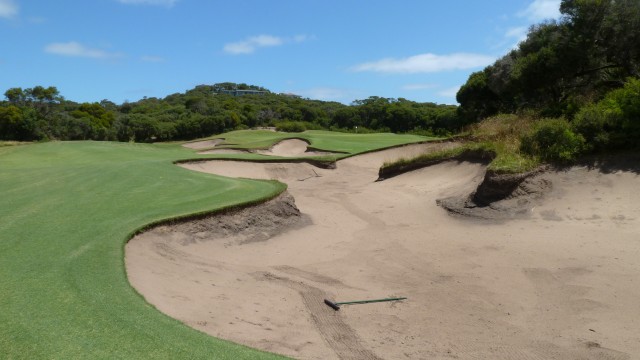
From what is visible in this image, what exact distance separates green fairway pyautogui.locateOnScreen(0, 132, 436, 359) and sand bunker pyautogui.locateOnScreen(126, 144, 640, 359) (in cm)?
58

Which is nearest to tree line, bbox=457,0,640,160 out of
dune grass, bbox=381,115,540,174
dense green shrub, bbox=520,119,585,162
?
dense green shrub, bbox=520,119,585,162

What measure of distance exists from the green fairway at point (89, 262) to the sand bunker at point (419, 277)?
58 cm

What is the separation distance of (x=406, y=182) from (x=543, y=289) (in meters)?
9.19

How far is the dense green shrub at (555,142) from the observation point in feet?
38.8

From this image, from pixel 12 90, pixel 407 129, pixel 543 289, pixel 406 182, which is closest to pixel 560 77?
pixel 406 182

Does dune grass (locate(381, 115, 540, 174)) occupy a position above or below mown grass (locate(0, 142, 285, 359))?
above

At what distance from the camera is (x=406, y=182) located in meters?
16.8

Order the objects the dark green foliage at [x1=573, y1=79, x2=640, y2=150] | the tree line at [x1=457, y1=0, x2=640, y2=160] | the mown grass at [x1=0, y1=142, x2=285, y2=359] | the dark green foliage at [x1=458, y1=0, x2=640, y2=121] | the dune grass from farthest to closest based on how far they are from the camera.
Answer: the dark green foliage at [x1=458, y1=0, x2=640, y2=121] < the dune grass < the tree line at [x1=457, y1=0, x2=640, y2=160] < the dark green foliage at [x1=573, y1=79, x2=640, y2=150] < the mown grass at [x1=0, y1=142, x2=285, y2=359]

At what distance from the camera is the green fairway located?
4.54 meters

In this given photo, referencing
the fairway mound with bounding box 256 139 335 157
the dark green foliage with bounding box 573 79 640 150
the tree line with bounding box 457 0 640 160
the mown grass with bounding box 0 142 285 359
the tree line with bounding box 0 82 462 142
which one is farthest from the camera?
the tree line with bounding box 0 82 462 142

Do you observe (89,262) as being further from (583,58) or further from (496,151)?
(583,58)

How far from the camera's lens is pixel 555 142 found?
12070 mm

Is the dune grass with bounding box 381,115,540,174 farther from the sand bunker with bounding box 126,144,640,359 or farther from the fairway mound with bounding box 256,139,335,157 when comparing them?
the fairway mound with bounding box 256,139,335,157

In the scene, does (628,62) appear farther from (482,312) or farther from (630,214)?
(482,312)
